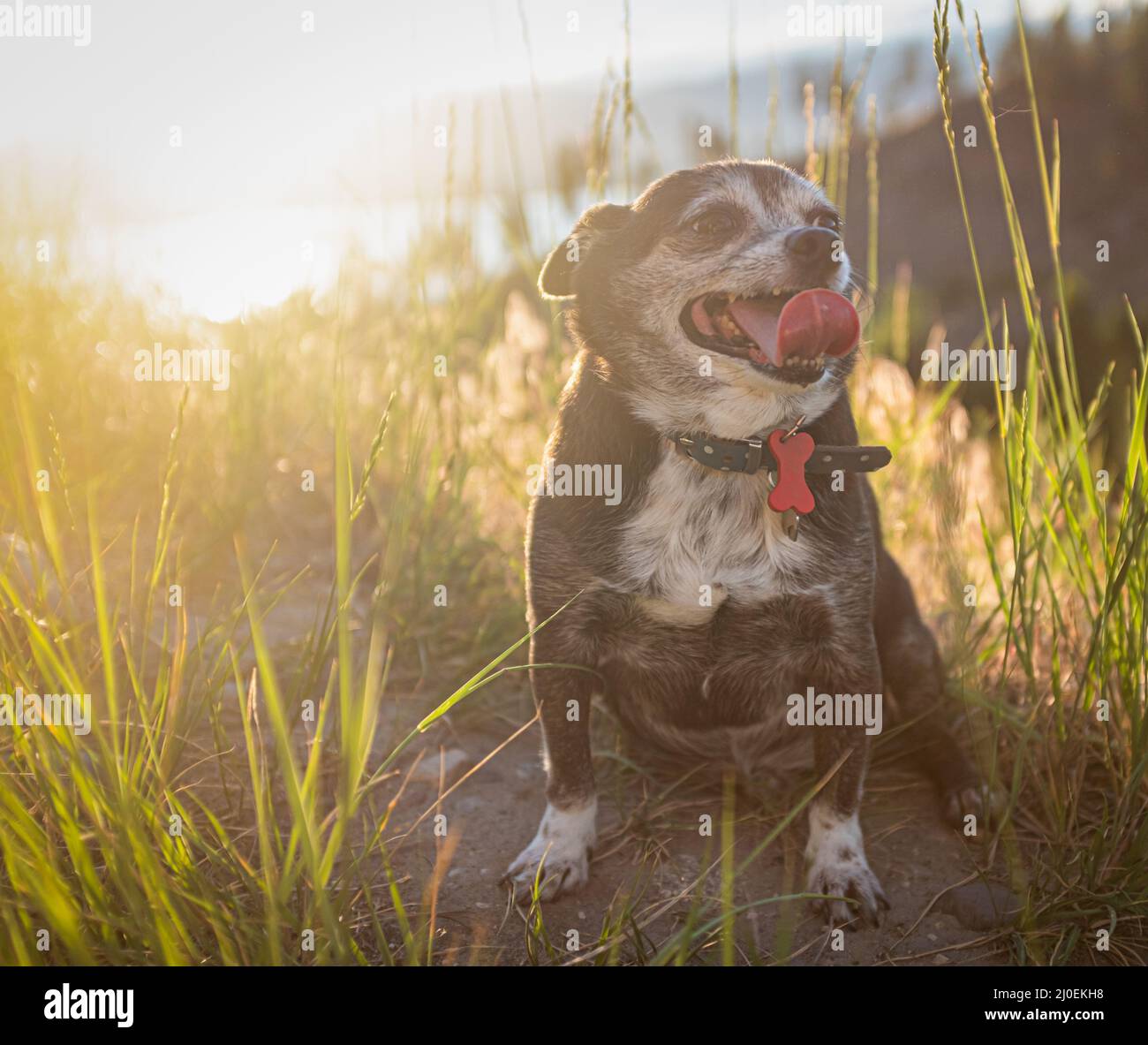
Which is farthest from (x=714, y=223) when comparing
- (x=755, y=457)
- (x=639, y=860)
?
(x=639, y=860)

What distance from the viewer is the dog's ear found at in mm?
2727

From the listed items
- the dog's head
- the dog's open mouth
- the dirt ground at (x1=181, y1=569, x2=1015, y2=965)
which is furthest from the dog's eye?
the dirt ground at (x1=181, y1=569, x2=1015, y2=965)

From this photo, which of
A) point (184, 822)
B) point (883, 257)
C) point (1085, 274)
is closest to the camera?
point (184, 822)

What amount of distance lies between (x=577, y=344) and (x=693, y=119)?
8.24 feet

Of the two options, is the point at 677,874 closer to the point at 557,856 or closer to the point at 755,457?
the point at 557,856

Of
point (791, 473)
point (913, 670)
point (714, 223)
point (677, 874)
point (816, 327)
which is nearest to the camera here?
point (816, 327)

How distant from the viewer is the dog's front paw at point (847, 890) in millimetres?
2342

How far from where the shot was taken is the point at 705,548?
2.44 metres

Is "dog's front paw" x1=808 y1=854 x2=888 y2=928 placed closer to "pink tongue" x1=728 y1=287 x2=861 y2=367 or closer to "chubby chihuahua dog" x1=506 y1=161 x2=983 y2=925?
"chubby chihuahua dog" x1=506 y1=161 x2=983 y2=925

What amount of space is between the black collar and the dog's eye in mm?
602

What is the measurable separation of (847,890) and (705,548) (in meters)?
0.90

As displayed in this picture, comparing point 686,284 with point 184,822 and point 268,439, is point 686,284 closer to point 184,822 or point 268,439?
point 184,822

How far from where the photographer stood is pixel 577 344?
2.71 meters

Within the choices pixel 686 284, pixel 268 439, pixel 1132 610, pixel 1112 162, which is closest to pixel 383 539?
pixel 268 439
